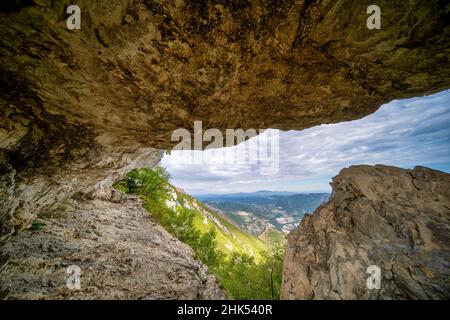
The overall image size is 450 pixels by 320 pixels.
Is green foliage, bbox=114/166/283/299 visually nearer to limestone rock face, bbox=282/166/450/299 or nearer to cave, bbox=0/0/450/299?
limestone rock face, bbox=282/166/450/299

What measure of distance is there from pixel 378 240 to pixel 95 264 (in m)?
9.49

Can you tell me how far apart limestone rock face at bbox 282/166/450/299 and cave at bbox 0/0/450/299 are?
4 cm

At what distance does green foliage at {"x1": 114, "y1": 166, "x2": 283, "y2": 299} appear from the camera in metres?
13.4

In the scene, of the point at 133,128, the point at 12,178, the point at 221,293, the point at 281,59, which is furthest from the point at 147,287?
the point at 281,59

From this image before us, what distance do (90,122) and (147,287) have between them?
594 centimetres

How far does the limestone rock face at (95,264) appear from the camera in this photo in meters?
5.95

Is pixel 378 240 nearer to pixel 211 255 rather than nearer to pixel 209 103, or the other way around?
pixel 209 103

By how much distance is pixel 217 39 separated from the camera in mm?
4430

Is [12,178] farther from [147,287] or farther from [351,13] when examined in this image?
[351,13]

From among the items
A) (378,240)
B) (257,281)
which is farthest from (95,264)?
(257,281)

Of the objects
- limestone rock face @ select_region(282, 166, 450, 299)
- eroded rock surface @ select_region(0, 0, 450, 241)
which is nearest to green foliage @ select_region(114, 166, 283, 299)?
limestone rock face @ select_region(282, 166, 450, 299)

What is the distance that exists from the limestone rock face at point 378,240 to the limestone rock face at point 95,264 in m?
3.92

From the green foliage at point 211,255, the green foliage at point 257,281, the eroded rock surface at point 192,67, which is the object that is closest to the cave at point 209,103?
the eroded rock surface at point 192,67

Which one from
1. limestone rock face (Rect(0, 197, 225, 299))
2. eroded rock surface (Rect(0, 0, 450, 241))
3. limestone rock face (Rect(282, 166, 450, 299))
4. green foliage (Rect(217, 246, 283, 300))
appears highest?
eroded rock surface (Rect(0, 0, 450, 241))
